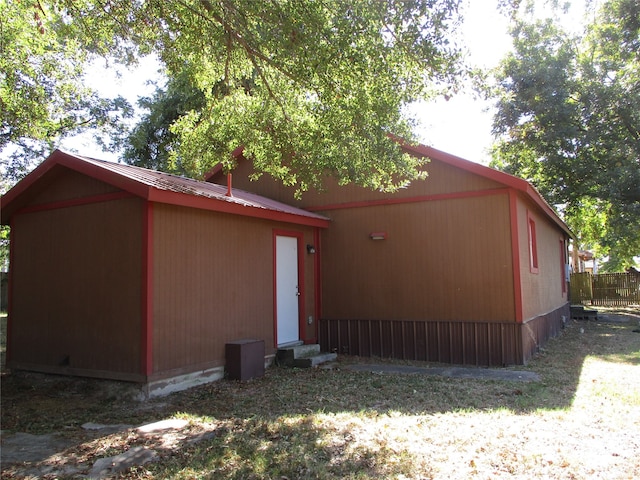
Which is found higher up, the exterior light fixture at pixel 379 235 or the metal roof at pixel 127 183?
the metal roof at pixel 127 183

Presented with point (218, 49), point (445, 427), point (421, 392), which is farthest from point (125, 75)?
point (445, 427)

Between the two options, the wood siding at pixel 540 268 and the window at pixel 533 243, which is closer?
the wood siding at pixel 540 268

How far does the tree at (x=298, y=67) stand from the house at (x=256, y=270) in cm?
115

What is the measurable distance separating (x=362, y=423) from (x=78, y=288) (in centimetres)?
453

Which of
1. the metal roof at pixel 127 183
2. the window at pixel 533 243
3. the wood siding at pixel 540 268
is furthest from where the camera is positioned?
the window at pixel 533 243

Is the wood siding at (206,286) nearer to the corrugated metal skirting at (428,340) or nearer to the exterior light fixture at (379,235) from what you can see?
the corrugated metal skirting at (428,340)

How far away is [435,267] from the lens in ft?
29.4

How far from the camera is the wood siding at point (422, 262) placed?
27.8 feet

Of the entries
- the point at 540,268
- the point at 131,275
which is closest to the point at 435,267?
the point at 540,268

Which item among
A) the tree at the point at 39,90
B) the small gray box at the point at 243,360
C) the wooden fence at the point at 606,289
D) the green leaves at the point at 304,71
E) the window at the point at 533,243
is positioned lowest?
the small gray box at the point at 243,360

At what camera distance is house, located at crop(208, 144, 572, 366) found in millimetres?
8383

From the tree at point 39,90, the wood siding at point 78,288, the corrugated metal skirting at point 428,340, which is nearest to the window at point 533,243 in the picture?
the corrugated metal skirting at point 428,340

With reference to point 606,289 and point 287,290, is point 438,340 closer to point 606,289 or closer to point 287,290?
point 287,290

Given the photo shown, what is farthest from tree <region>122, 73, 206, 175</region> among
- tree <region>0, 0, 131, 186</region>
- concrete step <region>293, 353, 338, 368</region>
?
concrete step <region>293, 353, 338, 368</region>
